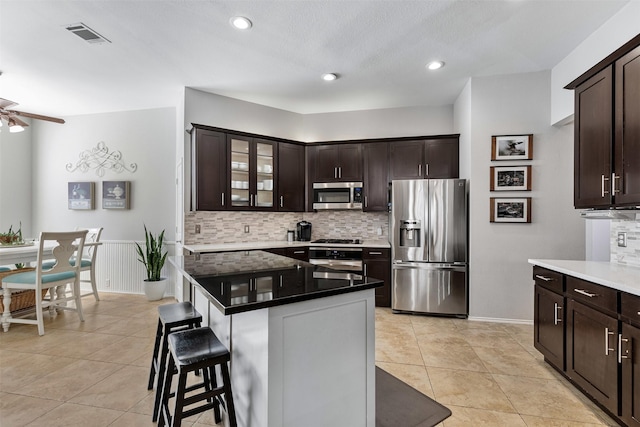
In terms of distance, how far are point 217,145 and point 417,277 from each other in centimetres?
311

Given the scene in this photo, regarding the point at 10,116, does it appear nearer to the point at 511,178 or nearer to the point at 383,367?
the point at 383,367

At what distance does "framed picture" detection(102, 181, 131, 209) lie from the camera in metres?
4.91

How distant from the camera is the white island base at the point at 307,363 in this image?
1304mm

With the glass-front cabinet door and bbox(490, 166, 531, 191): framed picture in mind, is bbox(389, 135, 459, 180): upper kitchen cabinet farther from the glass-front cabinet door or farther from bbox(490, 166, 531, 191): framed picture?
the glass-front cabinet door

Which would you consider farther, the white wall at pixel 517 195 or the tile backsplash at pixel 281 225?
the tile backsplash at pixel 281 225

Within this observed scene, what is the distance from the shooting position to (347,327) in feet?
4.95

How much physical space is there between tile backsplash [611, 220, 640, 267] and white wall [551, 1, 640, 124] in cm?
126

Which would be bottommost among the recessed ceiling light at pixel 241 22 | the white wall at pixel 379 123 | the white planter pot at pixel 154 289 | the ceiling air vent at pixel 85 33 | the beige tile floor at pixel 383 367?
the beige tile floor at pixel 383 367

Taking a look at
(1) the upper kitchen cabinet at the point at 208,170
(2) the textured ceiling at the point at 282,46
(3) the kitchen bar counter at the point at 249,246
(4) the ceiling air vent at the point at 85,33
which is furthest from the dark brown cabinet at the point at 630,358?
(4) the ceiling air vent at the point at 85,33

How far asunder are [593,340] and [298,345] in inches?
78.0

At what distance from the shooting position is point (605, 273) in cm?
208

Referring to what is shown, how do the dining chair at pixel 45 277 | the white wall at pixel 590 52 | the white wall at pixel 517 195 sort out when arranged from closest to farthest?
the white wall at pixel 590 52 → the dining chair at pixel 45 277 → the white wall at pixel 517 195

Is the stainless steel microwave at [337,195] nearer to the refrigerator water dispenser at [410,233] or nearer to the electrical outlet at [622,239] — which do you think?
the refrigerator water dispenser at [410,233]

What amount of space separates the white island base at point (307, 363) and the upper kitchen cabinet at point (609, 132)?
1.98m
